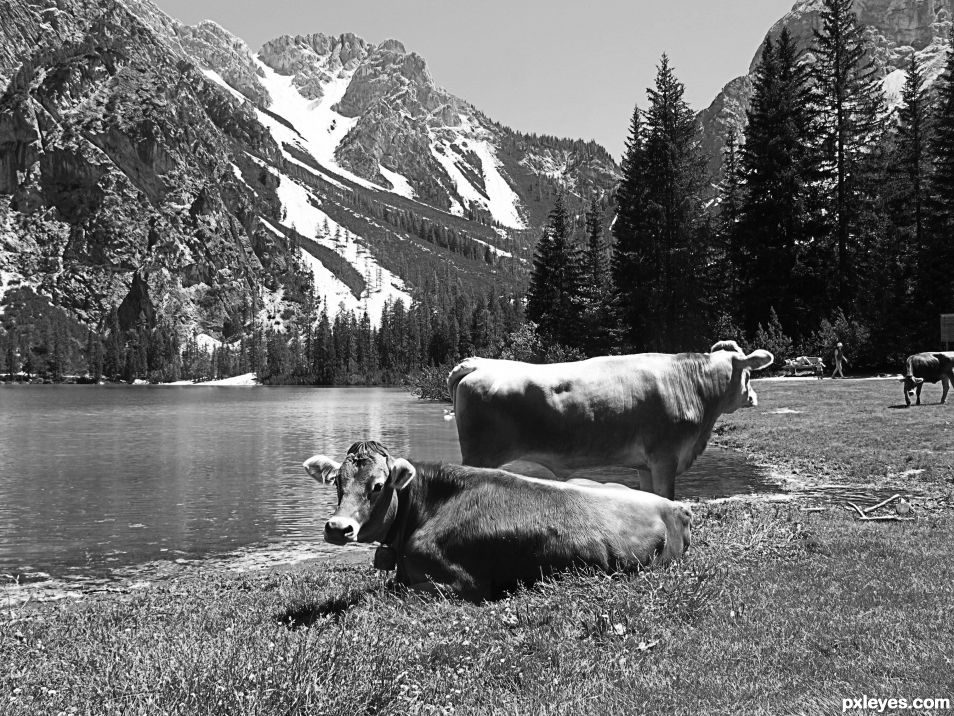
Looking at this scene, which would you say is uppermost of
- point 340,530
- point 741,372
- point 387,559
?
point 741,372

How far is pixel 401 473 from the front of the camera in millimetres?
7242

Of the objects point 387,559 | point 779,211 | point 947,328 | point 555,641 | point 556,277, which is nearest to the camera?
point 555,641

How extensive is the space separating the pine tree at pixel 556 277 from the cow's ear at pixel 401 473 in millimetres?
63171

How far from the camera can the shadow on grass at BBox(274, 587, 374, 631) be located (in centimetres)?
687

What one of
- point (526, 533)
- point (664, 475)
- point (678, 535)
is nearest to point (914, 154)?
point (664, 475)

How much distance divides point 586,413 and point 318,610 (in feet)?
14.1

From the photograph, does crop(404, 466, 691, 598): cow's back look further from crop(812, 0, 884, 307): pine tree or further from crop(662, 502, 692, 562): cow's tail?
crop(812, 0, 884, 307): pine tree

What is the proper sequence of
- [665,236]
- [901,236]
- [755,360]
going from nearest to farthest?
1. [755,360]
2. [901,236]
3. [665,236]

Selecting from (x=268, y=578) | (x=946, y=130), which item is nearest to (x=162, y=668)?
(x=268, y=578)

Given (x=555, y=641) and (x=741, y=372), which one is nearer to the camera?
(x=555, y=641)

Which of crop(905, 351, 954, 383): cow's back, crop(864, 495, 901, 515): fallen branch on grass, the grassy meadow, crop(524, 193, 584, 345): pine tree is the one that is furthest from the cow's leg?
crop(524, 193, 584, 345): pine tree

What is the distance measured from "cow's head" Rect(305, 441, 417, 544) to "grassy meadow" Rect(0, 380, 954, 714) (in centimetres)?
72

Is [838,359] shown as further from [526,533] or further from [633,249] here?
[526,533]

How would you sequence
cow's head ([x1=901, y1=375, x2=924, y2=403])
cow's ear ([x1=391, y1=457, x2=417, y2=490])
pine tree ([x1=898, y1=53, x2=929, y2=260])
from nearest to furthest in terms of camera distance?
1. cow's ear ([x1=391, y1=457, x2=417, y2=490])
2. cow's head ([x1=901, y1=375, x2=924, y2=403])
3. pine tree ([x1=898, y1=53, x2=929, y2=260])
